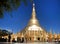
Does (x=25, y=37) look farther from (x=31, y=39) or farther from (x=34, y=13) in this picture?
(x=34, y=13)

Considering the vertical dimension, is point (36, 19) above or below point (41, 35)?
above

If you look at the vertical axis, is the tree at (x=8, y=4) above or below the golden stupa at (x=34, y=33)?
below

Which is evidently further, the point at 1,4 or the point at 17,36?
the point at 17,36

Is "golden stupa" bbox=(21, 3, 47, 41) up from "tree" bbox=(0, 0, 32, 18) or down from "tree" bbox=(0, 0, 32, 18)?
up

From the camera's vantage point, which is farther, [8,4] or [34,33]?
[34,33]

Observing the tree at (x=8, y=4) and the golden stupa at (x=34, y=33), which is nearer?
the tree at (x=8, y=4)

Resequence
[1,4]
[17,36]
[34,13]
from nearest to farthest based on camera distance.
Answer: [1,4] < [17,36] < [34,13]

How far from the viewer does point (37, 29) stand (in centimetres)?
3183

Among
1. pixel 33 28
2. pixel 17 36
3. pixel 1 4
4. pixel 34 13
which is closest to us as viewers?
pixel 1 4

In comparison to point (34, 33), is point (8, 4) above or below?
below

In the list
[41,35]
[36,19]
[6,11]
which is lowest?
[6,11]

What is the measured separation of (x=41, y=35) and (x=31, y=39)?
1.64 meters

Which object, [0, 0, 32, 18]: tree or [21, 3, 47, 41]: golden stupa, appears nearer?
[0, 0, 32, 18]: tree

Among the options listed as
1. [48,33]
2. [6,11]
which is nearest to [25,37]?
[48,33]
